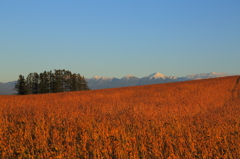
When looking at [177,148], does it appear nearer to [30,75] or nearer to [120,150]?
[120,150]

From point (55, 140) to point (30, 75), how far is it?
270 ft

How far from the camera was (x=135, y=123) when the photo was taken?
12.9 m

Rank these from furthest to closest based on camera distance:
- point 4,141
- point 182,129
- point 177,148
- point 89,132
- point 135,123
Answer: point 135,123, point 182,129, point 89,132, point 4,141, point 177,148

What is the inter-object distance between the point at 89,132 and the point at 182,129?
14.3 ft

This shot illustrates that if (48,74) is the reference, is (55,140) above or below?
below

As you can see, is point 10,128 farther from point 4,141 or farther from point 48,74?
point 48,74

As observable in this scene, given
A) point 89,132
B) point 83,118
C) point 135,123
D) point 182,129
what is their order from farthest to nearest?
point 83,118 < point 135,123 < point 182,129 < point 89,132

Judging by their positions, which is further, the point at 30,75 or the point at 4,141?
the point at 30,75

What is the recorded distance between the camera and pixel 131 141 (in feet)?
32.8

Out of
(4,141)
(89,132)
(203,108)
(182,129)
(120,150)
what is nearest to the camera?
(120,150)

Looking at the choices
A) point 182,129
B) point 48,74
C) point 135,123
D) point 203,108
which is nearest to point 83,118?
point 135,123

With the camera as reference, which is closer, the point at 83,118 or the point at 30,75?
the point at 83,118

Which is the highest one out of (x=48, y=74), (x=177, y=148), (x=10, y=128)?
(x=48, y=74)

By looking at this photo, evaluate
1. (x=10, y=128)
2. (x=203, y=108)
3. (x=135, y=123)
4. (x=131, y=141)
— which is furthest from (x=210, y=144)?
(x=203, y=108)
